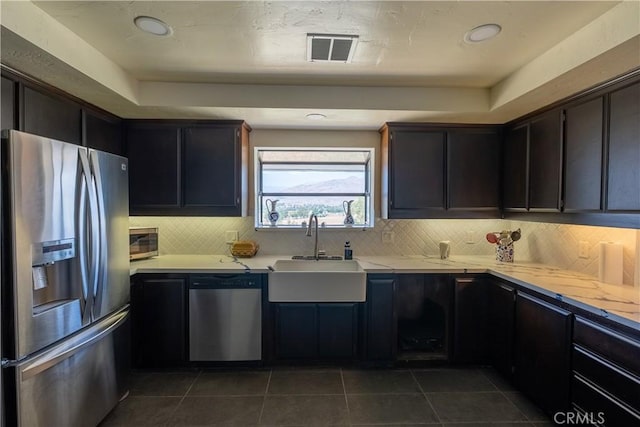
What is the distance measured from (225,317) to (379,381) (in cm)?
132

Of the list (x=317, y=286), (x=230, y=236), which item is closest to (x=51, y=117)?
(x=230, y=236)

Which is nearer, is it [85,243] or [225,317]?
[85,243]

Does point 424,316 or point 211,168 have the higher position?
point 211,168

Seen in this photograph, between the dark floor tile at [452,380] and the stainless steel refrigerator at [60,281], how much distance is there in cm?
218

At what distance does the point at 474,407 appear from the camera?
2258 mm

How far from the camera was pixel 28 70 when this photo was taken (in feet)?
5.94

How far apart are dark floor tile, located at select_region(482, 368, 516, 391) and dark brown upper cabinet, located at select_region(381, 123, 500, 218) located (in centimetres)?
133

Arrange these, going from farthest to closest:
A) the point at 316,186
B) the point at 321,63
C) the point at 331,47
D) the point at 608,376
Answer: the point at 316,186
the point at 321,63
the point at 331,47
the point at 608,376

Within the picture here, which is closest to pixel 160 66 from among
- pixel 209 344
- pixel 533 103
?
pixel 209 344

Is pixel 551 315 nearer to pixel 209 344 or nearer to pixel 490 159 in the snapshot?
pixel 490 159

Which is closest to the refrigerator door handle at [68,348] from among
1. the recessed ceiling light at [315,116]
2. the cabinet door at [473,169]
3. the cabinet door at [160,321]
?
the cabinet door at [160,321]

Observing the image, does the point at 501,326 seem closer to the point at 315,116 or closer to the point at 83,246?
the point at 315,116

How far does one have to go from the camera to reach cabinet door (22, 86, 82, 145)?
1.87m

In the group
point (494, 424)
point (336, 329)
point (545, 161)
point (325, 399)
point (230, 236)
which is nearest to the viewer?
point (494, 424)
